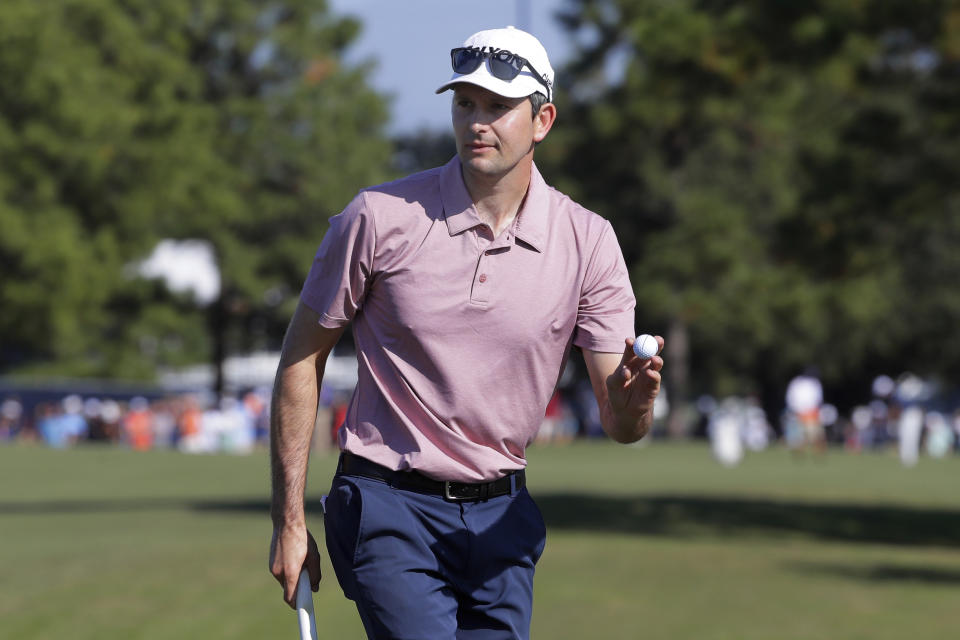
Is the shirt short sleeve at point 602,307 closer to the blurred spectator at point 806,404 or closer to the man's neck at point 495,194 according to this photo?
the man's neck at point 495,194

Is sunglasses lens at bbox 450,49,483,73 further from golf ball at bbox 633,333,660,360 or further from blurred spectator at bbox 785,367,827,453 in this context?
→ blurred spectator at bbox 785,367,827,453

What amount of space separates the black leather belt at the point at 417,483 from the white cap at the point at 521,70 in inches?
40.9

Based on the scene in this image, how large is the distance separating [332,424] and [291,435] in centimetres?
4277

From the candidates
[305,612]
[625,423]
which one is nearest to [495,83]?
[625,423]

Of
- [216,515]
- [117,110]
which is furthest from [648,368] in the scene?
[117,110]

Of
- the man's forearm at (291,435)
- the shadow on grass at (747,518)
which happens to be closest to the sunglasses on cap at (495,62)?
the man's forearm at (291,435)

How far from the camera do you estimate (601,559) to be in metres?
16.1

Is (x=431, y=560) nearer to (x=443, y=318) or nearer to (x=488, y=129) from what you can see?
(x=443, y=318)

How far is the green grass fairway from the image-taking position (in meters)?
12.0

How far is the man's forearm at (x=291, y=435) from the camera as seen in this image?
451cm

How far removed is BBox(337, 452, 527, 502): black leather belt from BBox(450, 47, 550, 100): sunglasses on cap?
109cm

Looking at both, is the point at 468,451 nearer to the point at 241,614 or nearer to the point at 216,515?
the point at 241,614

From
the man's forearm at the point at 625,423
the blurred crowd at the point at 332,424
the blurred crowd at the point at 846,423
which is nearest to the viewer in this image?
the man's forearm at the point at 625,423

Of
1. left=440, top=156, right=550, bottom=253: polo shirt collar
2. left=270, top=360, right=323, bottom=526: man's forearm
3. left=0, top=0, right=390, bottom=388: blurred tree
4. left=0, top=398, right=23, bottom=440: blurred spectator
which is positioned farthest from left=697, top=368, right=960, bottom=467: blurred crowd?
left=270, top=360, right=323, bottom=526: man's forearm
